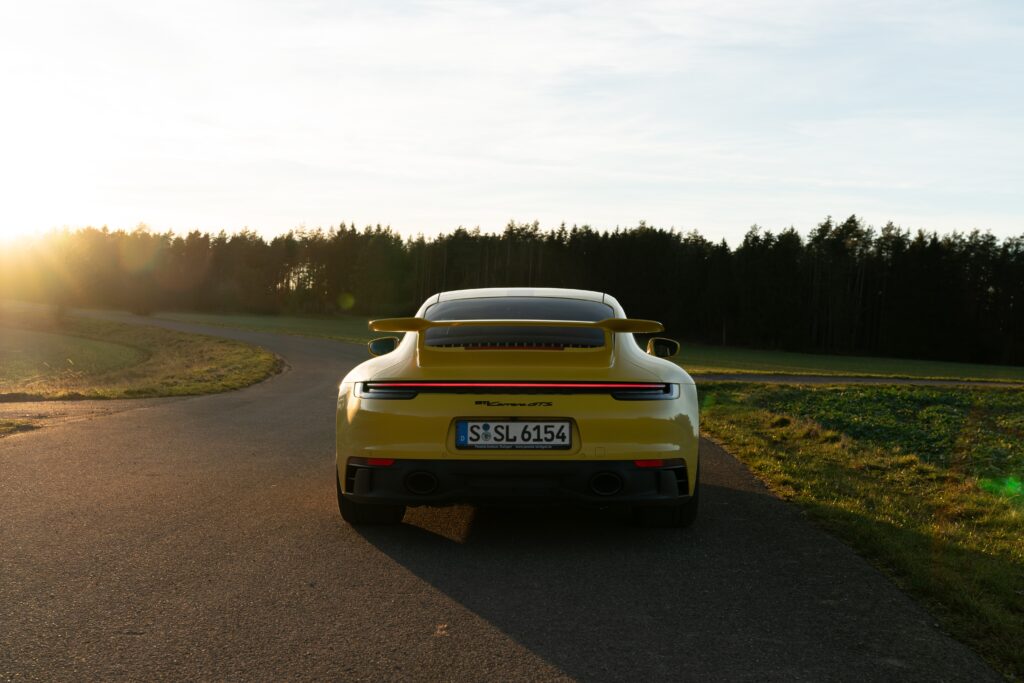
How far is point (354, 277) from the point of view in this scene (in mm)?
109188

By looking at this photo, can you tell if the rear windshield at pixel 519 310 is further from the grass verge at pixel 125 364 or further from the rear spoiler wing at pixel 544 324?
the grass verge at pixel 125 364

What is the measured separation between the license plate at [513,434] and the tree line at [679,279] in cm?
7212

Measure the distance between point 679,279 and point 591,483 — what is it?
85675 millimetres

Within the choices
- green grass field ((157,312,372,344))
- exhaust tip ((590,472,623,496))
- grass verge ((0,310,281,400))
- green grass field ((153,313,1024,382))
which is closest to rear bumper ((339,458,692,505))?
exhaust tip ((590,472,623,496))

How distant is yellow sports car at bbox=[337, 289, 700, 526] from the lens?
4973 mm

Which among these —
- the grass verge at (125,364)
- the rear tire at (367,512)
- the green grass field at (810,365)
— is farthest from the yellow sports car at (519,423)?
the green grass field at (810,365)

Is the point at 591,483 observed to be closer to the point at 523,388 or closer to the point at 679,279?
the point at 523,388

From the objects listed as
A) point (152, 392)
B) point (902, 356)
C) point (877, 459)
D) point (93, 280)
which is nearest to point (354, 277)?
point (93, 280)

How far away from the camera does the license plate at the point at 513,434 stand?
498 centimetres

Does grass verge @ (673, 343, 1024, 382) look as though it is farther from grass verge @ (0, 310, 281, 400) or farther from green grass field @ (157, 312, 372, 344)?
green grass field @ (157, 312, 372, 344)

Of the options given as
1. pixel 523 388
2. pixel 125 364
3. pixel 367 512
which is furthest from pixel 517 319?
pixel 125 364

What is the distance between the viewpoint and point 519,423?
16.4 feet

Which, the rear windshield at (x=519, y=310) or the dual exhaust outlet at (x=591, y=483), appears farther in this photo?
the rear windshield at (x=519, y=310)

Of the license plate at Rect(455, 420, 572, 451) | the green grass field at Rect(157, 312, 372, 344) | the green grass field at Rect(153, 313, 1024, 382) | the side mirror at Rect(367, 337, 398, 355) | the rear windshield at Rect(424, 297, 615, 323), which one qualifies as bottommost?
the green grass field at Rect(157, 312, 372, 344)
